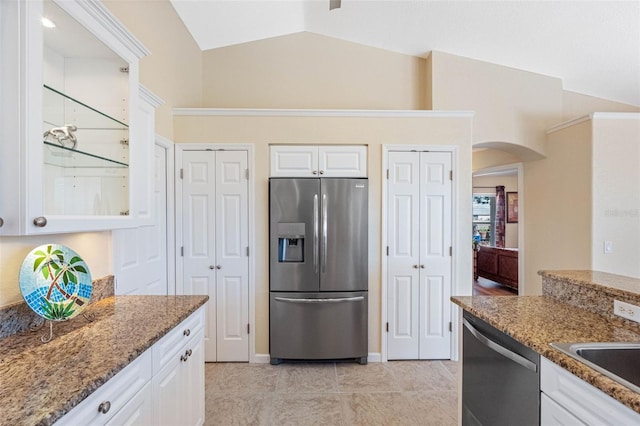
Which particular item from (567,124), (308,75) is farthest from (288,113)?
(567,124)

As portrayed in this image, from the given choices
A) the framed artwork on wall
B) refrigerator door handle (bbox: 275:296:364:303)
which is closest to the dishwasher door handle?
refrigerator door handle (bbox: 275:296:364:303)

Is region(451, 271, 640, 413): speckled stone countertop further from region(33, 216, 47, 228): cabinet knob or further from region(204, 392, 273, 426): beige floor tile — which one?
region(33, 216, 47, 228): cabinet knob

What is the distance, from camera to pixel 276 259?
2912mm

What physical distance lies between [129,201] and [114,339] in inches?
27.6

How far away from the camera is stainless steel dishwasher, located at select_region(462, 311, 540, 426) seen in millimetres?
1237

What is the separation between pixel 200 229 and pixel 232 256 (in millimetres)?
394

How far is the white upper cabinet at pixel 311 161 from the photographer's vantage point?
2988 millimetres

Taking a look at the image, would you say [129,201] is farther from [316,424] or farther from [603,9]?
[603,9]

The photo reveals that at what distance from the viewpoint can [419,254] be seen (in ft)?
10.1

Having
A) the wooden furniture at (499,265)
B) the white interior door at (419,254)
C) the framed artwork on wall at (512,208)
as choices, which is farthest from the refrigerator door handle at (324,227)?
the framed artwork on wall at (512,208)

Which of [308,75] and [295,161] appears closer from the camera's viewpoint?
[295,161]

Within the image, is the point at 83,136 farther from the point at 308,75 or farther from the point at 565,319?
the point at 308,75

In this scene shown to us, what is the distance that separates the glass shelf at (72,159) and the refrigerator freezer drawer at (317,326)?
180cm

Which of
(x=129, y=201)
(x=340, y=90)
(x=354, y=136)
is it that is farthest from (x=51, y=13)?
(x=340, y=90)
